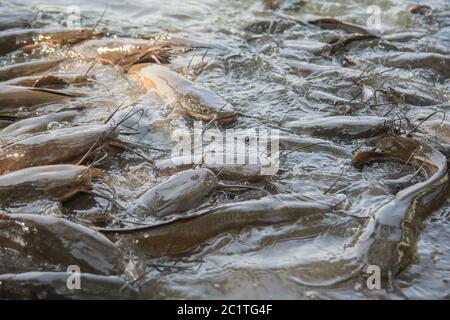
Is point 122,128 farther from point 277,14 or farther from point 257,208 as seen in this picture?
point 277,14

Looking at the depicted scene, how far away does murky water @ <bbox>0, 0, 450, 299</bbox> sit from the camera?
2.61 meters

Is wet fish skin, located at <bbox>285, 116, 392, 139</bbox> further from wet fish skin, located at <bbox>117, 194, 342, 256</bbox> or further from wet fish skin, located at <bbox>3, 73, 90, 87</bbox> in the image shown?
wet fish skin, located at <bbox>3, 73, 90, 87</bbox>

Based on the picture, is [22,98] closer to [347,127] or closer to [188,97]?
[188,97]

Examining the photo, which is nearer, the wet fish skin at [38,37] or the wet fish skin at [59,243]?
the wet fish skin at [59,243]

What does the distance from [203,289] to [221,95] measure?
87.3 inches

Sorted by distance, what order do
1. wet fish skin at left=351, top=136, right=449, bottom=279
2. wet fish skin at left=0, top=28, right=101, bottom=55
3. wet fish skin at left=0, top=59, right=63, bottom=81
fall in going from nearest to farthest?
wet fish skin at left=351, top=136, right=449, bottom=279 → wet fish skin at left=0, top=59, right=63, bottom=81 → wet fish skin at left=0, top=28, right=101, bottom=55

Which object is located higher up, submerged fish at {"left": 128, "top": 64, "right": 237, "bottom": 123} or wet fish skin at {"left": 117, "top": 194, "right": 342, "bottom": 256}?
submerged fish at {"left": 128, "top": 64, "right": 237, "bottom": 123}

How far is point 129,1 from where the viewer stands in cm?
668

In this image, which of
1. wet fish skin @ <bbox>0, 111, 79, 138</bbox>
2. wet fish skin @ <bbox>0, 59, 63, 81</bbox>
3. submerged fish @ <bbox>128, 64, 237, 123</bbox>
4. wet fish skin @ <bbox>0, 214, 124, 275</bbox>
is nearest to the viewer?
wet fish skin @ <bbox>0, 214, 124, 275</bbox>

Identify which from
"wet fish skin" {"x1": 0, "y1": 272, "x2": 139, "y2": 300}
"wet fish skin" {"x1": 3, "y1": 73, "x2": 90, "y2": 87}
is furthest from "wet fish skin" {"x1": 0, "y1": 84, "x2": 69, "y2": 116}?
"wet fish skin" {"x1": 0, "y1": 272, "x2": 139, "y2": 300}

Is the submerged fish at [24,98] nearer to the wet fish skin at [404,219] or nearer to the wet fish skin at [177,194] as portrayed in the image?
the wet fish skin at [177,194]

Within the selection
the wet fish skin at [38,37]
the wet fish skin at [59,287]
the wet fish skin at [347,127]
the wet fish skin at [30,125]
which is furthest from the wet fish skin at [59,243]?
the wet fish skin at [38,37]

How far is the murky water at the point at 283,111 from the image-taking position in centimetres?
261
